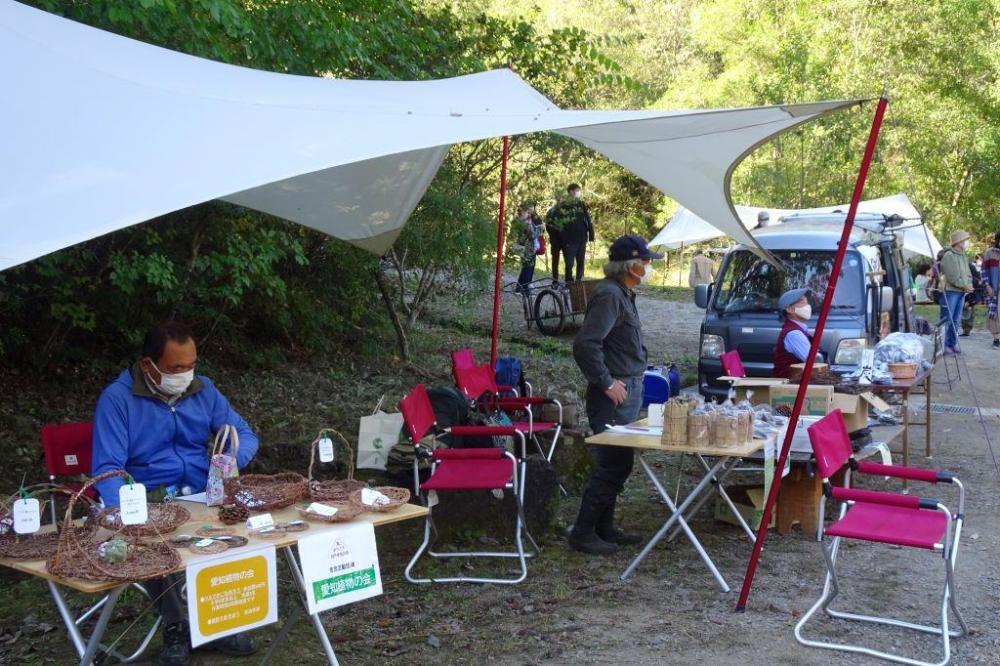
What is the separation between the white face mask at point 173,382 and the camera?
3.98 metres

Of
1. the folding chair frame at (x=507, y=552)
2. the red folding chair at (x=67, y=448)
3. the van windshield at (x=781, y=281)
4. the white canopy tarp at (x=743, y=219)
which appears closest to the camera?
the red folding chair at (x=67, y=448)

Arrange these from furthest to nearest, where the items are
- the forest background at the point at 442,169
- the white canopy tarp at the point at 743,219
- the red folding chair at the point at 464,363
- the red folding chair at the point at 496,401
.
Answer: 1. the white canopy tarp at the point at 743,219
2. the red folding chair at the point at 464,363
3. the red folding chair at the point at 496,401
4. the forest background at the point at 442,169

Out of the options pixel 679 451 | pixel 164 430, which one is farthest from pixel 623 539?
pixel 164 430

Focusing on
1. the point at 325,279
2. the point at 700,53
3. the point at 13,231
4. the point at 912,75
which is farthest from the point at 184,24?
the point at 700,53

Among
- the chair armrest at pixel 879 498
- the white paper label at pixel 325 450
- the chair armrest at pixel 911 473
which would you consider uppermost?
the white paper label at pixel 325 450

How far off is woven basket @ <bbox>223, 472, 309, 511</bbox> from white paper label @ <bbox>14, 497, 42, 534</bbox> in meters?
0.71

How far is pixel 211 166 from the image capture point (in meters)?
3.52

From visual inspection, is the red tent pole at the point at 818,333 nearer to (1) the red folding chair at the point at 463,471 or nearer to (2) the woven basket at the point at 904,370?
(1) the red folding chair at the point at 463,471

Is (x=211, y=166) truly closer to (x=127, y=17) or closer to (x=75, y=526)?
(x=75, y=526)

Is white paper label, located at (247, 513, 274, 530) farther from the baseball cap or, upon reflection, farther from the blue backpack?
Answer: the blue backpack

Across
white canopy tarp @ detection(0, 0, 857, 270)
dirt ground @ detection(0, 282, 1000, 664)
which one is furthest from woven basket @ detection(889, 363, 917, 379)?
white canopy tarp @ detection(0, 0, 857, 270)

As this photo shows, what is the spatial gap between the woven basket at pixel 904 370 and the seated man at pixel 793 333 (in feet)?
2.04

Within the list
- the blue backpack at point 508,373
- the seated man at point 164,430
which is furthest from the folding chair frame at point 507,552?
the blue backpack at point 508,373

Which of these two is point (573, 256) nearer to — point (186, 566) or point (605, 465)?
point (605, 465)
